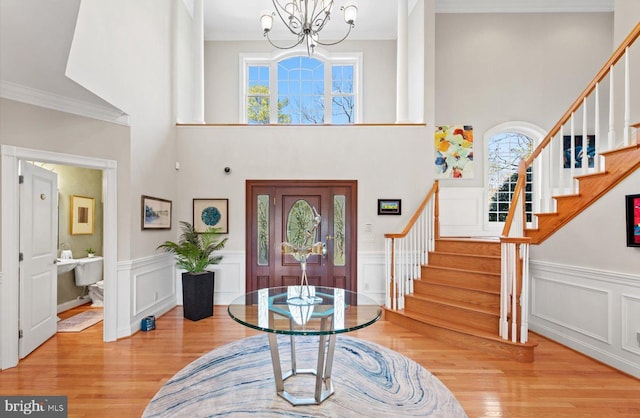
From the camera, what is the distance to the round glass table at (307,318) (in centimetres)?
216

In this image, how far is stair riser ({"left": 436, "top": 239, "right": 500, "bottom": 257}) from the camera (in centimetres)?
415

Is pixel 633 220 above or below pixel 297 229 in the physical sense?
above

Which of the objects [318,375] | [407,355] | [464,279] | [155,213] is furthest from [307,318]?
[155,213]

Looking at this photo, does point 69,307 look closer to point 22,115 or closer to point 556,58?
point 22,115

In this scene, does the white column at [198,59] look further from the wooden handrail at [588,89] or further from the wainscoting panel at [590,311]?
the wainscoting panel at [590,311]

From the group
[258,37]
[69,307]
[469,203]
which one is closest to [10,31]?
[69,307]

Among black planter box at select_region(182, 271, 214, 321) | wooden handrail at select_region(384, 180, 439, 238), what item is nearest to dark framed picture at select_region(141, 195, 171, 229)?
black planter box at select_region(182, 271, 214, 321)

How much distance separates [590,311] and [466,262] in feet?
4.29

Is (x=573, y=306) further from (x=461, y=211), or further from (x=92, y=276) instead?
(x=92, y=276)

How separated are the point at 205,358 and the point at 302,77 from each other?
5628 mm

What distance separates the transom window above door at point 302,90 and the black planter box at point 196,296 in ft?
11.6

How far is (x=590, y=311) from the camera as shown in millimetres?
3287

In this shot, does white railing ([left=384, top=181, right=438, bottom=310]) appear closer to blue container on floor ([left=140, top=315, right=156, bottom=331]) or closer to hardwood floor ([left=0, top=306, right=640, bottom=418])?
hardwood floor ([left=0, top=306, right=640, bottom=418])

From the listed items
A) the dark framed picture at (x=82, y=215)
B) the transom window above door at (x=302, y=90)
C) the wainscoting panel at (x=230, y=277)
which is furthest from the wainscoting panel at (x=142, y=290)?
the transom window above door at (x=302, y=90)
